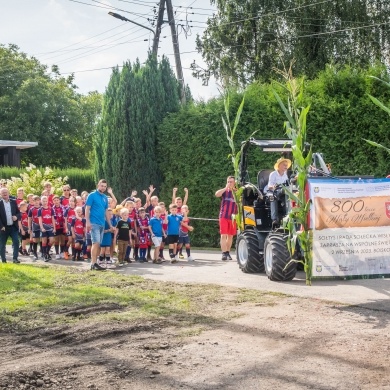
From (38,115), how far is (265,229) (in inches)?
1776

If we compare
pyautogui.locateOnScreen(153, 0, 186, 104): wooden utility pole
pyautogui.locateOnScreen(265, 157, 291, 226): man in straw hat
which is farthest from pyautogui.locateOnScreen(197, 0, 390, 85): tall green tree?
pyautogui.locateOnScreen(265, 157, 291, 226): man in straw hat

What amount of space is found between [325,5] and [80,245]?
58.0 ft

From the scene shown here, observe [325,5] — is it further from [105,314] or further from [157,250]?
[105,314]

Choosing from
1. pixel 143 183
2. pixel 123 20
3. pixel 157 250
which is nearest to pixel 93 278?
pixel 157 250

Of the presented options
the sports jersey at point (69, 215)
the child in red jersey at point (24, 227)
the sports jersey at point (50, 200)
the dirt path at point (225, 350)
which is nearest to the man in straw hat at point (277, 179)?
the dirt path at point (225, 350)

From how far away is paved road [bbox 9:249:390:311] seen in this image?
10852 mm

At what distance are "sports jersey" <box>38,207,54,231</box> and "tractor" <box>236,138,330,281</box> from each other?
20.1 ft

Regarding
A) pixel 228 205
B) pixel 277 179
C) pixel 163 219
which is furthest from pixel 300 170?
pixel 163 219

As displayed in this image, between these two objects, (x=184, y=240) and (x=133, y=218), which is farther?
(x=184, y=240)

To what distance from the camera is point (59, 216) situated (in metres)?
19.6

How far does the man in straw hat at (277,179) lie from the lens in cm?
1414

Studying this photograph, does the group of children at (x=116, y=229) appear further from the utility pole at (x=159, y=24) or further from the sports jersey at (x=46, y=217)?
the utility pole at (x=159, y=24)

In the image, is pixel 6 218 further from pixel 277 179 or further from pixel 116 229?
pixel 277 179

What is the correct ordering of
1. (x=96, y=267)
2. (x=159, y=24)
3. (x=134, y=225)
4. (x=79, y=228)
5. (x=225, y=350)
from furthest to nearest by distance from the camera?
(x=159, y=24)
(x=79, y=228)
(x=134, y=225)
(x=96, y=267)
(x=225, y=350)
